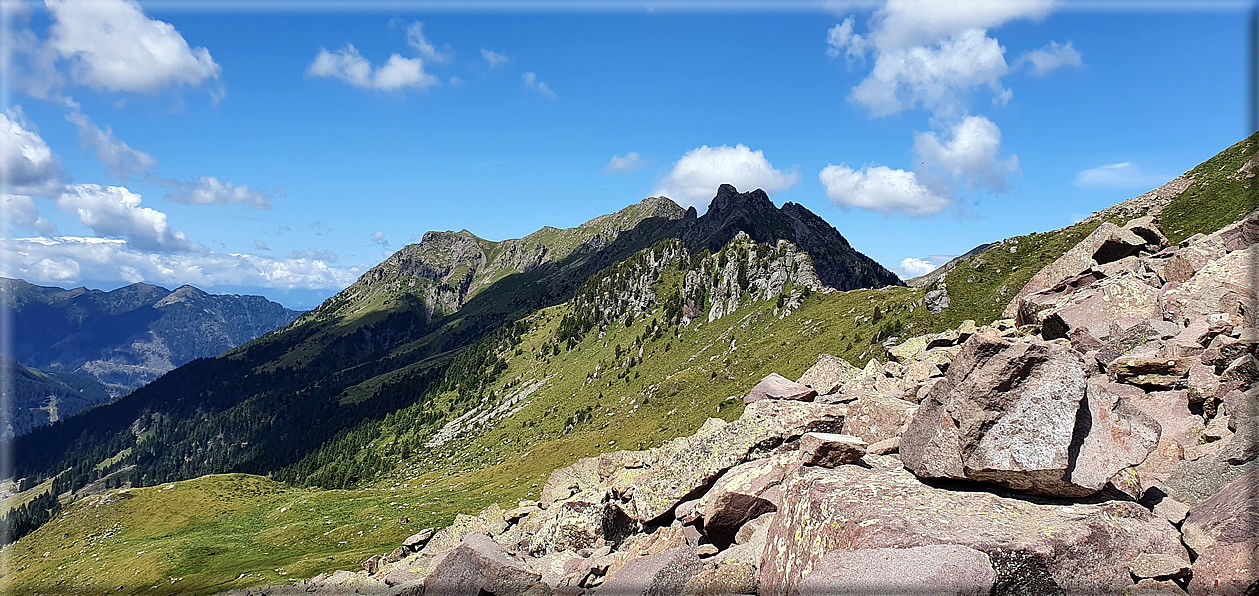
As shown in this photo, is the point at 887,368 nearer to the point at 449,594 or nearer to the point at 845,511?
the point at 845,511

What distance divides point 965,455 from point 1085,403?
4.48m

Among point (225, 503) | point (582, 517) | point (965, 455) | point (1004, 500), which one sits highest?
point (965, 455)

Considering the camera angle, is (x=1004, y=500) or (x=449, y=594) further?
(x=449, y=594)

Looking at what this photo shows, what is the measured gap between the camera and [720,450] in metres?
25.8

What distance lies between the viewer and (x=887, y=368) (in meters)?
40.5

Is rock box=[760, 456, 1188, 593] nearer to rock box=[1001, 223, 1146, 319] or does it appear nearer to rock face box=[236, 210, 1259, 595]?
rock face box=[236, 210, 1259, 595]

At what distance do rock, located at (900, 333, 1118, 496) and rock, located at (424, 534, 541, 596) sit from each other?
17.2 m

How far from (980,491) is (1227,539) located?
4.73m

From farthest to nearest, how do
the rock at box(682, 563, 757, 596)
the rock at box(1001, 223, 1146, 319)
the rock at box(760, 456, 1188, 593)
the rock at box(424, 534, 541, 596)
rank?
the rock at box(1001, 223, 1146, 319), the rock at box(424, 534, 541, 596), the rock at box(682, 563, 757, 596), the rock at box(760, 456, 1188, 593)

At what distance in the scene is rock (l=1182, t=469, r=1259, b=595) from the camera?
11.6 meters

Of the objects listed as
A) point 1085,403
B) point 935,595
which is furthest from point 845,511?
point 1085,403

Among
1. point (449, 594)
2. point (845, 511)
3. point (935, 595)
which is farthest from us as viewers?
point (449, 594)

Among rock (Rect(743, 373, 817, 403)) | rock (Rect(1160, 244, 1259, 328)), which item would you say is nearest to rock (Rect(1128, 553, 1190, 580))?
rock (Rect(1160, 244, 1259, 328))

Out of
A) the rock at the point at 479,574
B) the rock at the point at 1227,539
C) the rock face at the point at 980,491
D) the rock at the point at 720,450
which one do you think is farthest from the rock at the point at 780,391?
the rock at the point at 1227,539
